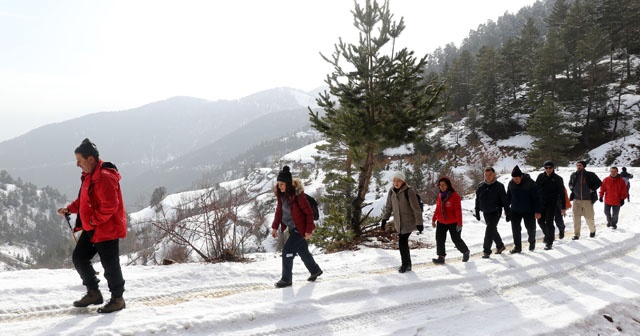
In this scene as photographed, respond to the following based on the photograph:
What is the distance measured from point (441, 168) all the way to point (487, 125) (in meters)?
12.4

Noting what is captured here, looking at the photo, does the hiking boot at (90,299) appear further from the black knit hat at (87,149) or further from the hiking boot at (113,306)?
the black knit hat at (87,149)

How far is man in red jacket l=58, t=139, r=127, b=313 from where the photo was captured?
4039 millimetres

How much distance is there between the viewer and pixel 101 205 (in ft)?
13.2

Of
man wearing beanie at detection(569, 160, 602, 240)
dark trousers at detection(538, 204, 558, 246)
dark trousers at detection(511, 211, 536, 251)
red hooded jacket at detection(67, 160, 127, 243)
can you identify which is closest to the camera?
red hooded jacket at detection(67, 160, 127, 243)

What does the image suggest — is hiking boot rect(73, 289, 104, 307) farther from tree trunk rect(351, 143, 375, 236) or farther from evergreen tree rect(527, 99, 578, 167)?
evergreen tree rect(527, 99, 578, 167)

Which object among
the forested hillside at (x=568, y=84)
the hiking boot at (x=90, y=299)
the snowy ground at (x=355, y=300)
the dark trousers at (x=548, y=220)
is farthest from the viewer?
the forested hillside at (x=568, y=84)

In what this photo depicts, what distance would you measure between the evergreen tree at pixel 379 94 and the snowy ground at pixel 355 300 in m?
3.90

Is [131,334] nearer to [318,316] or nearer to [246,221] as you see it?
[318,316]

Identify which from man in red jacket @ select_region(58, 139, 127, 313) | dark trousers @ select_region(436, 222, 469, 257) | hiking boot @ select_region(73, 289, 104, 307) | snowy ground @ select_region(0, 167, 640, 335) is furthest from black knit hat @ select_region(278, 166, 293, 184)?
dark trousers @ select_region(436, 222, 469, 257)

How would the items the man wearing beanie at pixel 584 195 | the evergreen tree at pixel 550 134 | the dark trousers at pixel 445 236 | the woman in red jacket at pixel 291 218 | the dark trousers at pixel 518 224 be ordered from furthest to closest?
the evergreen tree at pixel 550 134, the man wearing beanie at pixel 584 195, the dark trousers at pixel 518 224, the dark trousers at pixel 445 236, the woman in red jacket at pixel 291 218

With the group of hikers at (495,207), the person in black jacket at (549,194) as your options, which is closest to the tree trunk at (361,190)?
the group of hikers at (495,207)

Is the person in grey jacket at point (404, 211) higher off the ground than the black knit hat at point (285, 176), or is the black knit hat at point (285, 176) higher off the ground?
the black knit hat at point (285, 176)

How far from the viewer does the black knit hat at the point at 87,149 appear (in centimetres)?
405

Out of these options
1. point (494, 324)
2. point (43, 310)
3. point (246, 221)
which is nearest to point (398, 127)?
point (246, 221)
